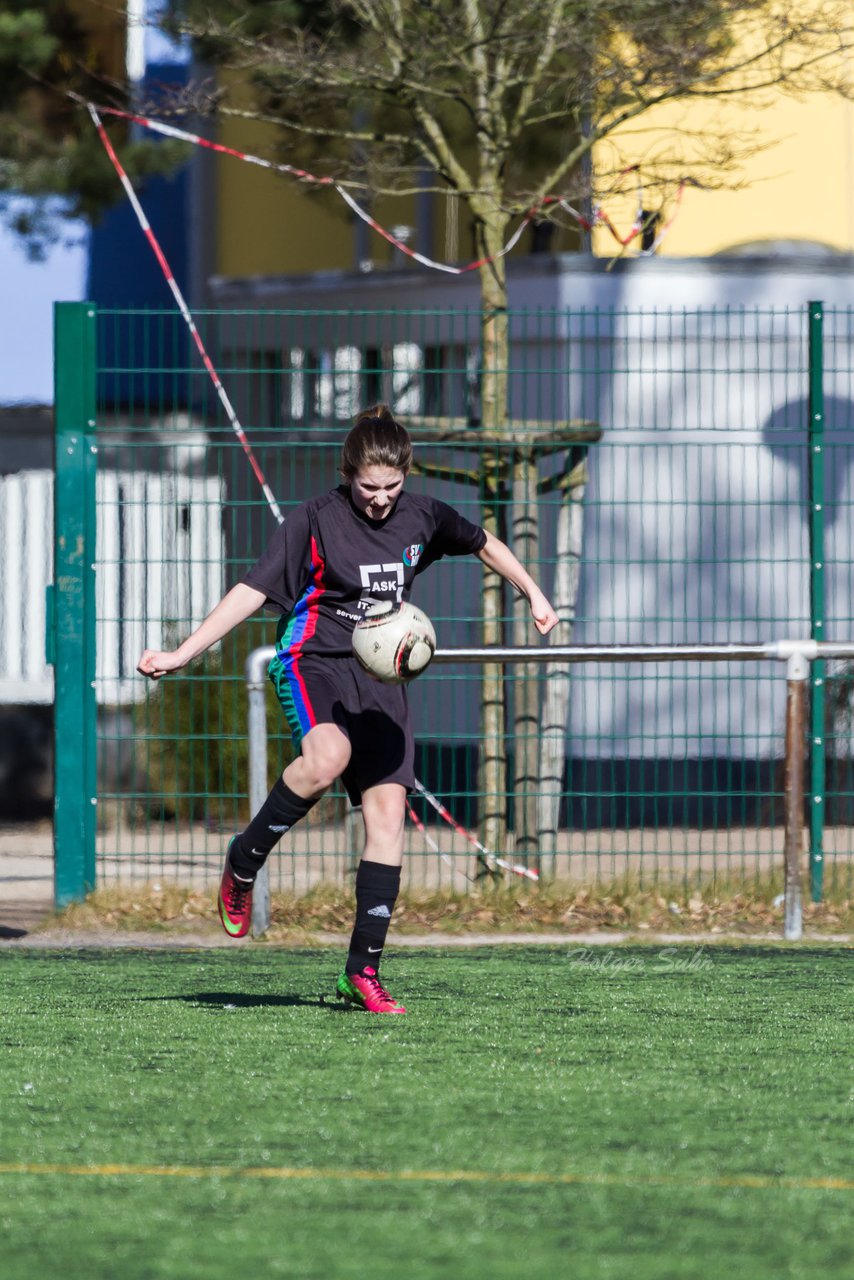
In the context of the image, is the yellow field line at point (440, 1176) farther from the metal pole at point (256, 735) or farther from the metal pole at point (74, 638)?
the metal pole at point (74, 638)

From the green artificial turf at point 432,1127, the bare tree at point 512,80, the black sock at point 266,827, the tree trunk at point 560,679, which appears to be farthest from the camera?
the bare tree at point 512,80

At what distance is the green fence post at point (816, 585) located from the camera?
8.68 meters

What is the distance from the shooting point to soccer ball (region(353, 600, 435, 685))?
18.6 ft

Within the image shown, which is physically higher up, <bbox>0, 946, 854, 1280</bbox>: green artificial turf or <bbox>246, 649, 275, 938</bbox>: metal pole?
<bbox>246, 649, 275, 938</bbox>: metal pole

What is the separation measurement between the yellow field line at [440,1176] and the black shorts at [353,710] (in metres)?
1.85

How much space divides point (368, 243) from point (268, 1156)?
14468 mm

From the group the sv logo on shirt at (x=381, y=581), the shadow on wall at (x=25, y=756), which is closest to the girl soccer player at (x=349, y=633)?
the sv logo on shirt at (x=381, y=581)

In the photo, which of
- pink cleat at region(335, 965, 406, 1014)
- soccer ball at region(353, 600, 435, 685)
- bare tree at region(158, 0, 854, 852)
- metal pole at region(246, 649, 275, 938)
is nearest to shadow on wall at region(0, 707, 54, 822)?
bare tree at region(158, 0, 854, 852)

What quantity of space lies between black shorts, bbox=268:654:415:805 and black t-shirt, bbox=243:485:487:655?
0.20 feet

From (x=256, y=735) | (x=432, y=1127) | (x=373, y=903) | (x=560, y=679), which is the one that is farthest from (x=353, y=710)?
(x=560, y=679)

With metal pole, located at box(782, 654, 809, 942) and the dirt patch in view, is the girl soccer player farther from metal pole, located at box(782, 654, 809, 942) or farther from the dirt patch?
metal pole, located at box(782, 654, 809, 942)

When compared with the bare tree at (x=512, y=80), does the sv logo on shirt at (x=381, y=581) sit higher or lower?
lower

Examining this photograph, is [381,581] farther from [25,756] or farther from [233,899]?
[25,756]

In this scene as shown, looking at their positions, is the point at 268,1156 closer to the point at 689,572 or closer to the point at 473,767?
the point at 473,767
